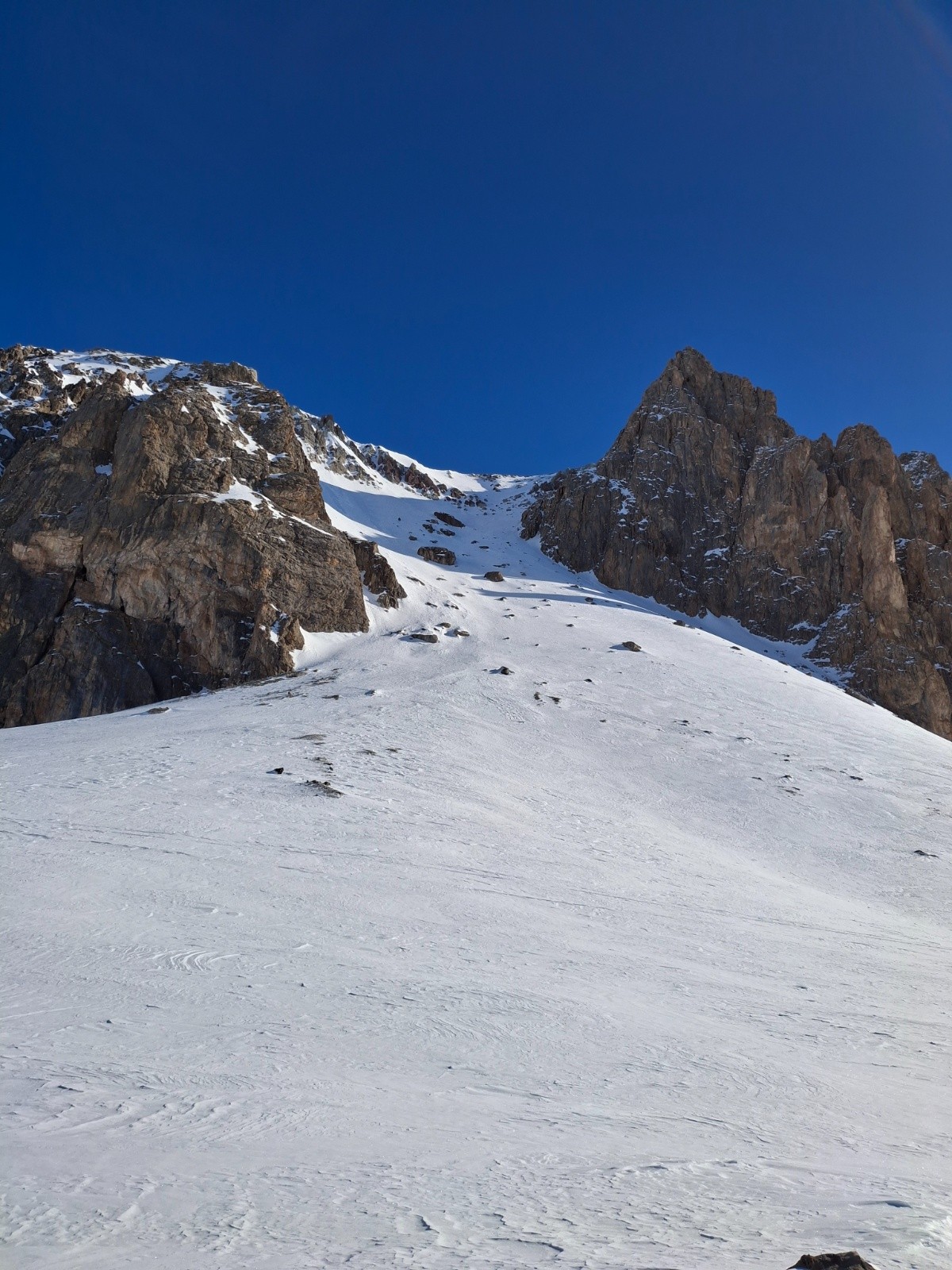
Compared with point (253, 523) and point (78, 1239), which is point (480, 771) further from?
point (253, 523)

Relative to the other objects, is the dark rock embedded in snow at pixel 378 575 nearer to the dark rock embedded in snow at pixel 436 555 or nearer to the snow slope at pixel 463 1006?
the dark rock embedded in snow at pixel 436 555

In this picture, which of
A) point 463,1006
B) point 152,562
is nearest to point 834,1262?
point 463,1006

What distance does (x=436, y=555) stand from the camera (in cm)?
7125

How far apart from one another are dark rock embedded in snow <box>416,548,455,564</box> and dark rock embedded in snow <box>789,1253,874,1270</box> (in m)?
66.8

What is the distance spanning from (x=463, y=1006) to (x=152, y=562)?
37.3 metres

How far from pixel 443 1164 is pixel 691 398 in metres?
88.5

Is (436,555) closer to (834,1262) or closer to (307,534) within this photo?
(307,534)

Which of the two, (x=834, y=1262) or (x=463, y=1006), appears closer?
(x=834, y=1262)

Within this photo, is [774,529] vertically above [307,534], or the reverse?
[774,529]

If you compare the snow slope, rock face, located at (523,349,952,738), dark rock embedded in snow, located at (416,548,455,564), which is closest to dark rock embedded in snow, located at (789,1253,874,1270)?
the snow slope

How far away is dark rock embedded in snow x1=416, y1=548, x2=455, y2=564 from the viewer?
70512 millimetres

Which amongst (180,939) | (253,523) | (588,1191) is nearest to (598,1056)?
(588,1191)

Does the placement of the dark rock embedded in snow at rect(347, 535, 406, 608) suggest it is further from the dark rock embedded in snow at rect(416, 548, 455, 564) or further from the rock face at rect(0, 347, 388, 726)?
the dark rock embedded in snow at rect(416, 548, 455, 564)

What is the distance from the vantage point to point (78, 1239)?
4098 mm
